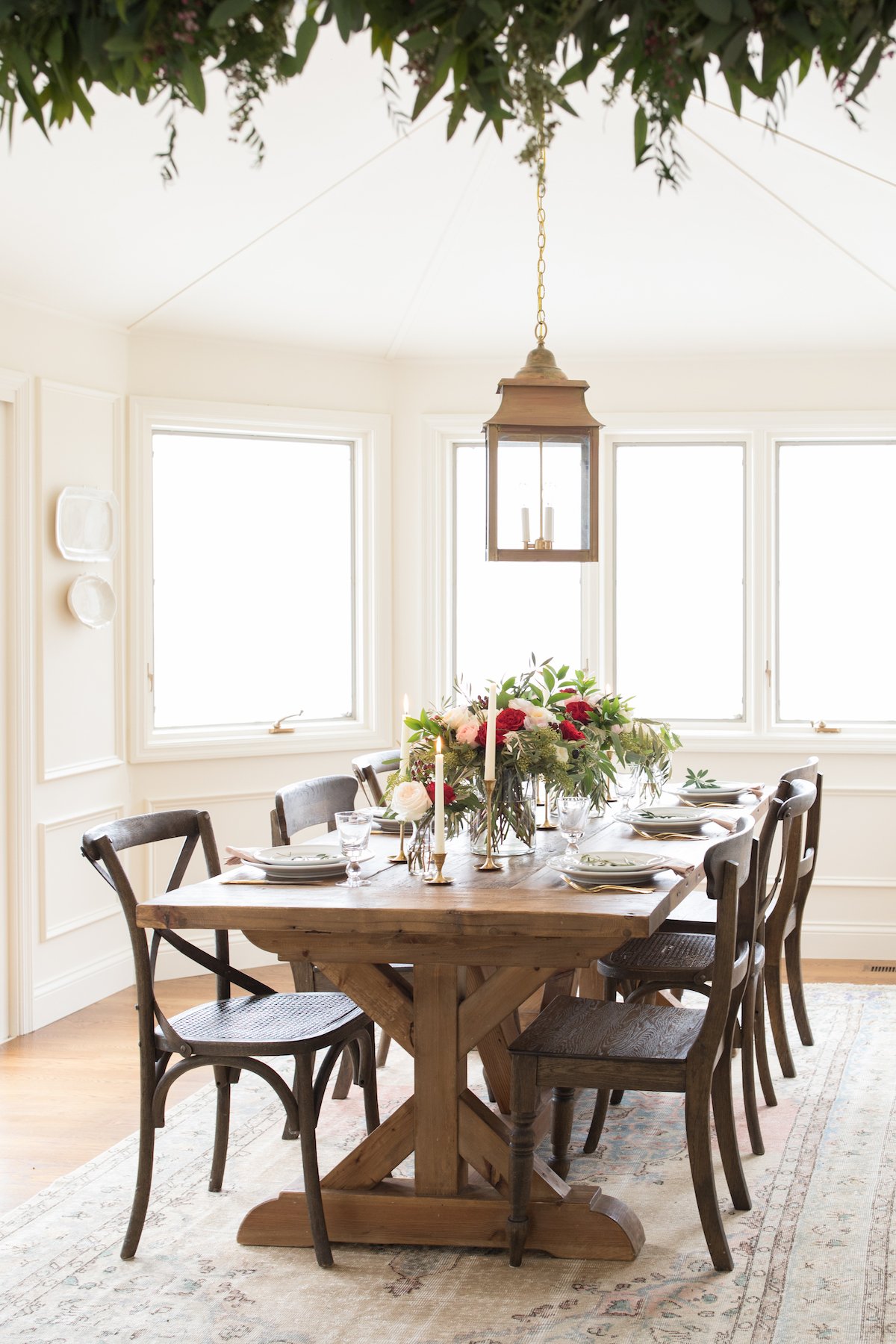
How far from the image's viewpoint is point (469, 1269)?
9.21 feet

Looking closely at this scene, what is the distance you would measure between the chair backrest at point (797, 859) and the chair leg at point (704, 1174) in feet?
3.93

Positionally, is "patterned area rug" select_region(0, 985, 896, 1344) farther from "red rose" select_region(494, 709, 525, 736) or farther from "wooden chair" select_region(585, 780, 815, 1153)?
"red rose" select_region(494, 709, 525, 736)

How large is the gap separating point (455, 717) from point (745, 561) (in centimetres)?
283

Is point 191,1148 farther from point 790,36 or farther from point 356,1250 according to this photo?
point 790,36

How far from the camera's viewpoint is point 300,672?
5.76 m

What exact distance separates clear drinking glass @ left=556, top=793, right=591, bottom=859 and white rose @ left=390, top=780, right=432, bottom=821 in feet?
1.23

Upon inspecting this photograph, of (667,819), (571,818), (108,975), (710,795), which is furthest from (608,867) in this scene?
(108,975)

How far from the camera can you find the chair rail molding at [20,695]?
4613mm

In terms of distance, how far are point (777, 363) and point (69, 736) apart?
125 inches

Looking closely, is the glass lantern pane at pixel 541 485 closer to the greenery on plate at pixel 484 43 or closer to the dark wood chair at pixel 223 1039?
the dark wood chair at pixel 223 1039

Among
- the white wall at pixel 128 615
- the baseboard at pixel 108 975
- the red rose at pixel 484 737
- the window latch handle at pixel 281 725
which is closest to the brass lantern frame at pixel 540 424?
the red rose at pixel 484 737

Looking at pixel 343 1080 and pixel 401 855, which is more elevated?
pixel 401 855

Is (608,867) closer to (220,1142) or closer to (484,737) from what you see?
(484,737)

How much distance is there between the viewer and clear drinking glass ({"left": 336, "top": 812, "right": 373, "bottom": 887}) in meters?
2.99
